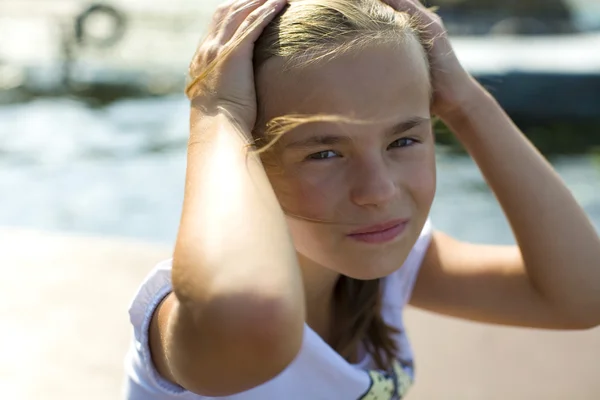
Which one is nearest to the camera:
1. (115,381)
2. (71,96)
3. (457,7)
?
(115,381)

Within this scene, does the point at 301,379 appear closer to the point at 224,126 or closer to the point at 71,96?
the point at 224,126

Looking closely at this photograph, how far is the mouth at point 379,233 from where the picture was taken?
130 cm

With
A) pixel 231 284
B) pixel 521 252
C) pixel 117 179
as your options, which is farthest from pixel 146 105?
pixel 231 284

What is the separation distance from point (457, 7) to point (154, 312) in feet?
35.7

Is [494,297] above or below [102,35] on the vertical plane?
above

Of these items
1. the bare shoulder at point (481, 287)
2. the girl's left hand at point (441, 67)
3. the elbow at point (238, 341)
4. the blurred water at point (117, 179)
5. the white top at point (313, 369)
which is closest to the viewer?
the elbow at point (238, 341)

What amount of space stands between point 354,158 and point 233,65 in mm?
236

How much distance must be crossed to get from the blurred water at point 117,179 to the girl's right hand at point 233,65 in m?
A: 3.16

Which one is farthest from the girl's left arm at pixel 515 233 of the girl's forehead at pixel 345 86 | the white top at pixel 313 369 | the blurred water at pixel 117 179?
the blurred water at pixel 117 179

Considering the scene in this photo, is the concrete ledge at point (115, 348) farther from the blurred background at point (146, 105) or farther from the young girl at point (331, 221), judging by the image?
the young girl at point (331, 221)

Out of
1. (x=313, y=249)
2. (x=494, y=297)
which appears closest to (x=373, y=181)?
(x=313, y=249)

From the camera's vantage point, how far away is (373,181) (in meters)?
1.25

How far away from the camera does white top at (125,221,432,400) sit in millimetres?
1321

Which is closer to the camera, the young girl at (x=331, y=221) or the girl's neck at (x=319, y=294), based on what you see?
the young girl at (x=331, y=221)
